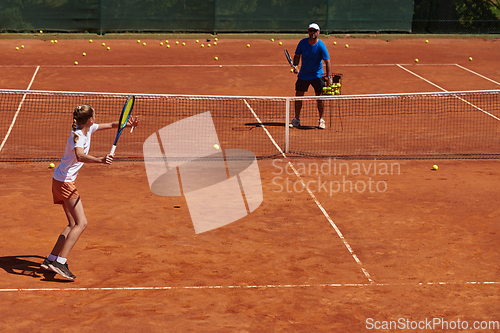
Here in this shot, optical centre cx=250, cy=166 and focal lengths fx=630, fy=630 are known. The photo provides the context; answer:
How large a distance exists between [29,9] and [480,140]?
1757 cm

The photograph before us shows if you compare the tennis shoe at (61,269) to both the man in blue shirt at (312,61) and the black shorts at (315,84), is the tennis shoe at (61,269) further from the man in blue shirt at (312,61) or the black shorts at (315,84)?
the black shorts at (315,84)

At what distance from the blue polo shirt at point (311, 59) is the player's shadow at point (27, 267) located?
7250 mm

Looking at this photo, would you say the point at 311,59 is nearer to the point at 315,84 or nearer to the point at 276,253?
the point at 315,84

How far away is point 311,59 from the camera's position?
1262 centimetres

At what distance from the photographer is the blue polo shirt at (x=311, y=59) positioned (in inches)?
493

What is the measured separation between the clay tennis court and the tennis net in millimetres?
708

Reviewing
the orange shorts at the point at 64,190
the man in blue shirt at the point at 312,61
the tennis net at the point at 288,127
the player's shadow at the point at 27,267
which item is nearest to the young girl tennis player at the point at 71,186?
the orange shorts at the point at 64,190

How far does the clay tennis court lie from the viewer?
5.89m

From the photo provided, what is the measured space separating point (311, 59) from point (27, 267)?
24.9ft

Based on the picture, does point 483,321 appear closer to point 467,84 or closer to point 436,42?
point 467,84

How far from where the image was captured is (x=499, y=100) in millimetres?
15953

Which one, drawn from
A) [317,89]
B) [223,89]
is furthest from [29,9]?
[317,89]

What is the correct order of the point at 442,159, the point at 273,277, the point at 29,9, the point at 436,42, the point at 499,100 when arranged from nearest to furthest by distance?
the point at 273,277
the point at 442,159
the point at 499,100
the point at 29,9
the point at 436,42

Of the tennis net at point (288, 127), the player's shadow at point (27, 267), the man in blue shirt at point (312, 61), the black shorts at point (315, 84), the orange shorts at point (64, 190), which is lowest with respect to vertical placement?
the player's shadow at point (27, 267)
